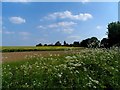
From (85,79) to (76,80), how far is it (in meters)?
0.38

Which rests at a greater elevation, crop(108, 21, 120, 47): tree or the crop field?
crop(108, 21, 120, 47): tree

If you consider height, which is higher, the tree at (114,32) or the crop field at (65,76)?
the tree at (114,32)

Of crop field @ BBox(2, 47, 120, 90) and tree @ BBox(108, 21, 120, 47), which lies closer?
crop field @ BBox(2, 47, 120, 90)

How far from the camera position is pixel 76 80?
8.98 meters

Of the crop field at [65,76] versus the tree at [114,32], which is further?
the tree at [114,32]

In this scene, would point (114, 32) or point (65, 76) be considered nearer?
point (65, 76)

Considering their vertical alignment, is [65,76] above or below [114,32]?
below

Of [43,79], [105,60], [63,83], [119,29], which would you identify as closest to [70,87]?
[63,83]

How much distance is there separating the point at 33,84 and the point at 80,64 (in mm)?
2787

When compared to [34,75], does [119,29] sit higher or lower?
higher

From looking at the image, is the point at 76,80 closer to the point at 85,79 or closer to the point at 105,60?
the point at 85,79

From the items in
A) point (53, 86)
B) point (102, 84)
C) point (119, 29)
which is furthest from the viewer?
point (119, 29)

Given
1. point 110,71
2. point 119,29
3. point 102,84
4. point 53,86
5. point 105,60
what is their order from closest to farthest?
point 53,86, point 102,84, point 110,71, point 105,60, point 119,29

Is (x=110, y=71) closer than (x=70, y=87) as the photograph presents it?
No
